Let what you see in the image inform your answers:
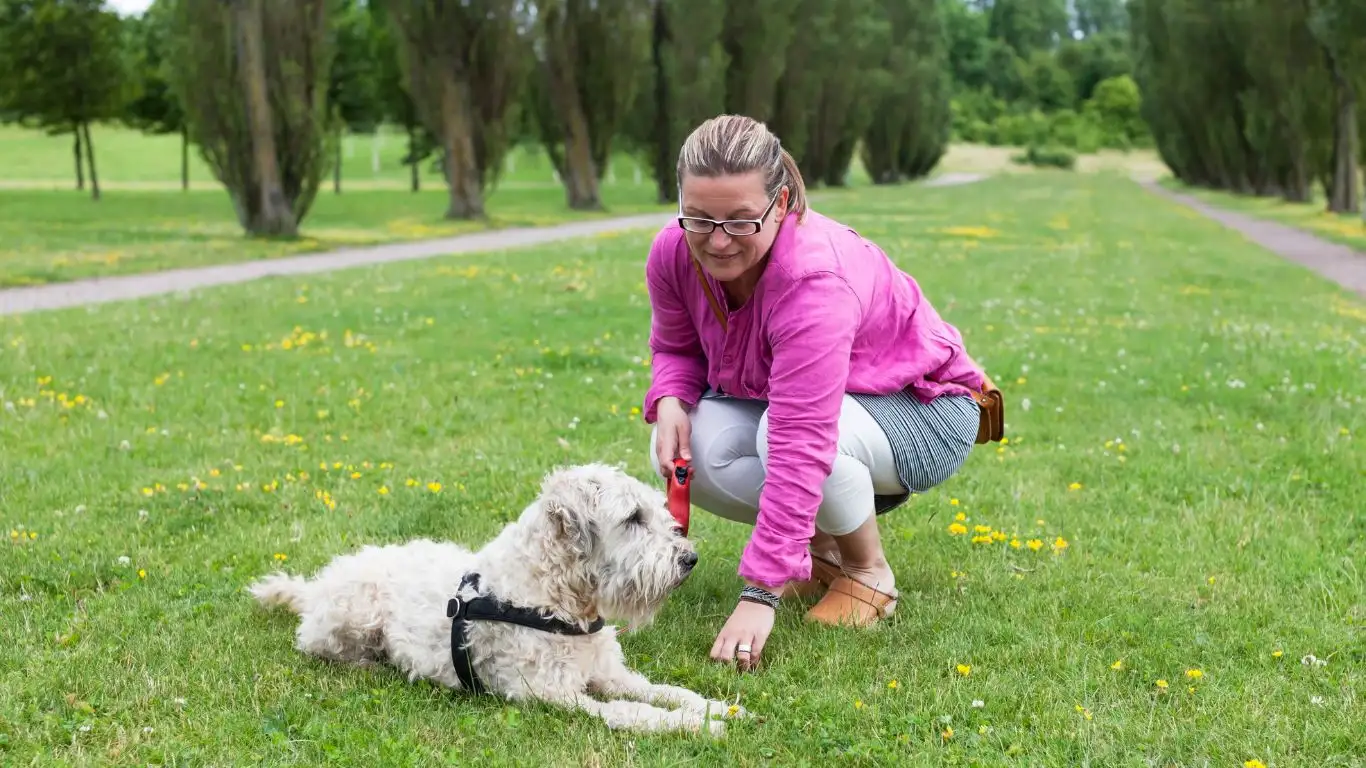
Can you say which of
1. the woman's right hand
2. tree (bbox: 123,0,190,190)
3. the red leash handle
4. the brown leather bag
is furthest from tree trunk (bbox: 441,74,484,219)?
the red leash handle

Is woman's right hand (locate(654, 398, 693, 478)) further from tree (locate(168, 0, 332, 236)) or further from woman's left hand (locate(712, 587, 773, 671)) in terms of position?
tree (locate(168, 0, 332, 236))

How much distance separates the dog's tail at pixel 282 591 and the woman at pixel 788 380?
154 centimetres

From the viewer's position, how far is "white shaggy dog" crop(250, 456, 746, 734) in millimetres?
3814

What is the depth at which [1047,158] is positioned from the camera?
3893 inches

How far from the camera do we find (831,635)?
4480 mm

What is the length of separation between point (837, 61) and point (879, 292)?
55156 millimetres

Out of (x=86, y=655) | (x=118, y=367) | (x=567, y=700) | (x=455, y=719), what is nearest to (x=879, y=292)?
(x=567, y=700)

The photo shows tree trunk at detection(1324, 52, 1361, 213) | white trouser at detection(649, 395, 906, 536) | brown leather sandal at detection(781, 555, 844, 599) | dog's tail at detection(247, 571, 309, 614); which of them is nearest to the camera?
white trouser at detection(649, 395, 906, 536)

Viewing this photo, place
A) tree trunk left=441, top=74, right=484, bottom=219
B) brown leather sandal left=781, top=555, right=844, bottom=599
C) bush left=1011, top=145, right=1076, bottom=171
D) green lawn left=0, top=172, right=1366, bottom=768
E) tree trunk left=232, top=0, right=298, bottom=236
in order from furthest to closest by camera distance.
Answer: bush left=1011, top=145, right=1076, bottom=171
tree trunk left=441, top=74, right=484, bottom=219
tree trunk left=232, top=0, right=298, bottom=236
brown leather sandal left=781, top=555, right=844, bottom=599
green lawn left=0, top=172, right=1366, bottom=768

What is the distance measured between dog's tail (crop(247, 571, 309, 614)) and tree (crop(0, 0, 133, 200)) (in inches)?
1527

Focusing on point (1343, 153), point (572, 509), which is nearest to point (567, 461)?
point (572, 509)

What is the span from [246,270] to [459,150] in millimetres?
13465

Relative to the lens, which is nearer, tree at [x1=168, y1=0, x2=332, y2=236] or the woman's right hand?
the woman's right hand

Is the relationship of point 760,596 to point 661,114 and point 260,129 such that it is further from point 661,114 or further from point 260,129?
point 661,114
